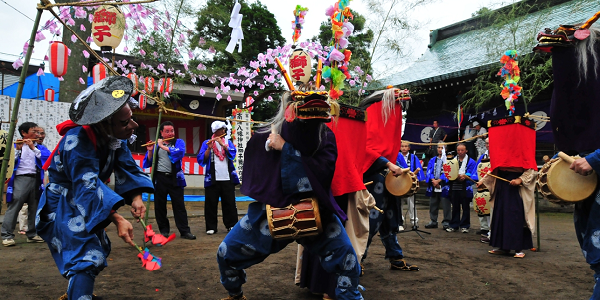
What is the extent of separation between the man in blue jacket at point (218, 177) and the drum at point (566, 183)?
5.59 metres

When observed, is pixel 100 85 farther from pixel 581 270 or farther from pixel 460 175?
pixel 460 175

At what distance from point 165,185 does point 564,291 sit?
19.0ft

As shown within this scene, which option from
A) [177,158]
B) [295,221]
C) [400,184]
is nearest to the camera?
[295,221]

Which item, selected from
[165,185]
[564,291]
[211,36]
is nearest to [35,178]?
[165,185]

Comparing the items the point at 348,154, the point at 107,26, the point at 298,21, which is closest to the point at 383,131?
the point at 348,154

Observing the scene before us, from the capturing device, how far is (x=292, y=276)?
4.64 m

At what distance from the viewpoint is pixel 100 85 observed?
2.91 metres

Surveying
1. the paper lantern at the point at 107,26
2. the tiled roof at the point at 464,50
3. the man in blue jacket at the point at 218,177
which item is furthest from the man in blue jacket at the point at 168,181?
the tiled roof at the point at 464,50

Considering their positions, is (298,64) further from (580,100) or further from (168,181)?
(580,100)

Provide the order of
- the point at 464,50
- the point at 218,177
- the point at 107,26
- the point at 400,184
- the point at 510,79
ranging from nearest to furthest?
the point at 400,184, the point at 510,79, the point at 107,26, the point at 218,177, the point at 464,50

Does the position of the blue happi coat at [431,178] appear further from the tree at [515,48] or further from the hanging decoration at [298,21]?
the hanging decoration at [298,21]

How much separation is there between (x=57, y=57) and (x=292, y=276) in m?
4.56

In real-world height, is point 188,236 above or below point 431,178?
below

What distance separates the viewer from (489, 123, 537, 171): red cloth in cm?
613
